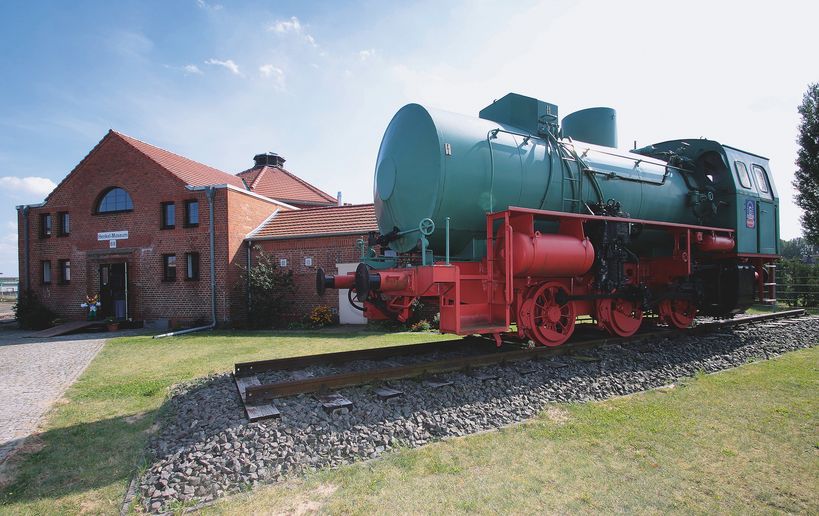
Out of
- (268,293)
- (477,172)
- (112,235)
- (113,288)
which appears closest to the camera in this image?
(477,172)

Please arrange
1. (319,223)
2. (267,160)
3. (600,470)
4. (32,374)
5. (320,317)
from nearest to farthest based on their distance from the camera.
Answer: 1. (600,470)
2. (32,374)
3. (320,317)
4. (319,223)
5. (267,160)

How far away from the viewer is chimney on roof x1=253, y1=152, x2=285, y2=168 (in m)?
30.1

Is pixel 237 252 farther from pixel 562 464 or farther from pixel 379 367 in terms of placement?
pixel 562 464

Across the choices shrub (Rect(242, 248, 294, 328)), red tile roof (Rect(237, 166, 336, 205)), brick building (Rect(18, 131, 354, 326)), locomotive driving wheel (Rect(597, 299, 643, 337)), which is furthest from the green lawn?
red tile roof (Rect(237, 166, 336, 205))

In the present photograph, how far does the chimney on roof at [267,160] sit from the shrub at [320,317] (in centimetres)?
1749

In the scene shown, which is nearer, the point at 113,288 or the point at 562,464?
the point at 562,464

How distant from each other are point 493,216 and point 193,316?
566 inches

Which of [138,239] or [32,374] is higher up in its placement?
[138,239]

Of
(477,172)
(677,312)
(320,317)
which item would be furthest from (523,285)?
(320,317)

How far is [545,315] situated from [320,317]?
1027 centimetres

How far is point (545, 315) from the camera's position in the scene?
667 centimetres

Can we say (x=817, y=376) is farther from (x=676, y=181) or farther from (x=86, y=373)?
(x=86, y=373)

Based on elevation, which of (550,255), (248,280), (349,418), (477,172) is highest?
(477,172)

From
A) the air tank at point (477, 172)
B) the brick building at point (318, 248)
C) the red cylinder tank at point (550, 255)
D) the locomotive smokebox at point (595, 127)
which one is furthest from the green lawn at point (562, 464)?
the brick building at point (318, 248)
